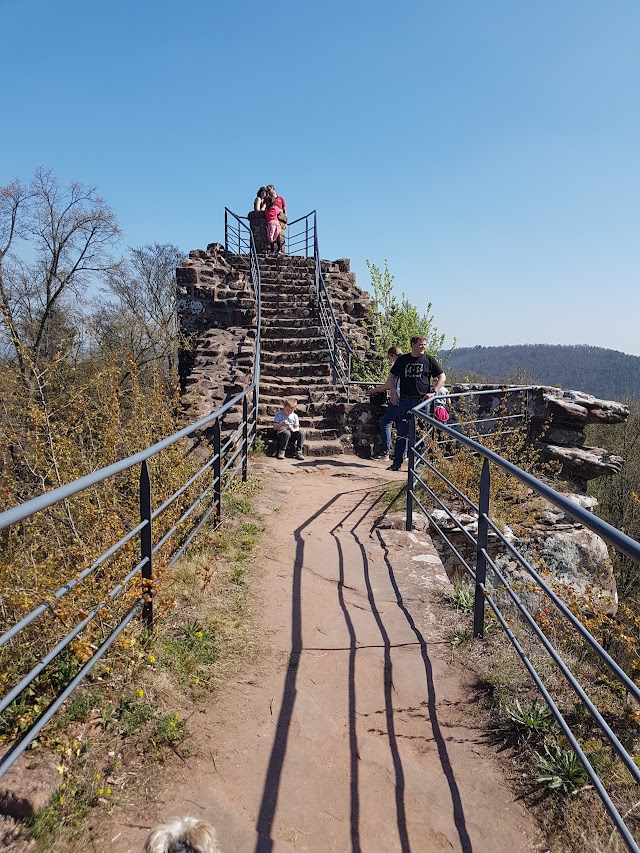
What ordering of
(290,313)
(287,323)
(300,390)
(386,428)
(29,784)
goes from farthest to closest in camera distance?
(290,313) < (287,323) < (300,390) < (386,428) < (29,784)

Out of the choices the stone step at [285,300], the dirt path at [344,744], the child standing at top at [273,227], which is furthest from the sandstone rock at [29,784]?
the child standing at top at [273,227]

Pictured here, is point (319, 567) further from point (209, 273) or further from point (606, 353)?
point (606, 353)

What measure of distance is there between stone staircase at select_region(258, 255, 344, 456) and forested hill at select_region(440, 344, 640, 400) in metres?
46.3

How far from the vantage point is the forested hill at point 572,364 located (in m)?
61.4

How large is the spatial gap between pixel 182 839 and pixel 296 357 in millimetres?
10588

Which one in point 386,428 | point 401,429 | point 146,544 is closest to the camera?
point 146,544

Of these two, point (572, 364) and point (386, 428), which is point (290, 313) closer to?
point (386, 428)

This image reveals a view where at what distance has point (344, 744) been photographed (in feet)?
7.95

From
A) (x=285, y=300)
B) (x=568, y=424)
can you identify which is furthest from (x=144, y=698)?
(x=285, y=300)

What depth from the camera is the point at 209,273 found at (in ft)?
44.3

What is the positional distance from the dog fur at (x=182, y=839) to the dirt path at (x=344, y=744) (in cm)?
20

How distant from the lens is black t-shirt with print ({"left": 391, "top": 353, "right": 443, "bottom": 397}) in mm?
7074

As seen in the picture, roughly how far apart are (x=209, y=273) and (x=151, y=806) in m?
12.8

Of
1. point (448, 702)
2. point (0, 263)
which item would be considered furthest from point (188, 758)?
point (0, 263)
